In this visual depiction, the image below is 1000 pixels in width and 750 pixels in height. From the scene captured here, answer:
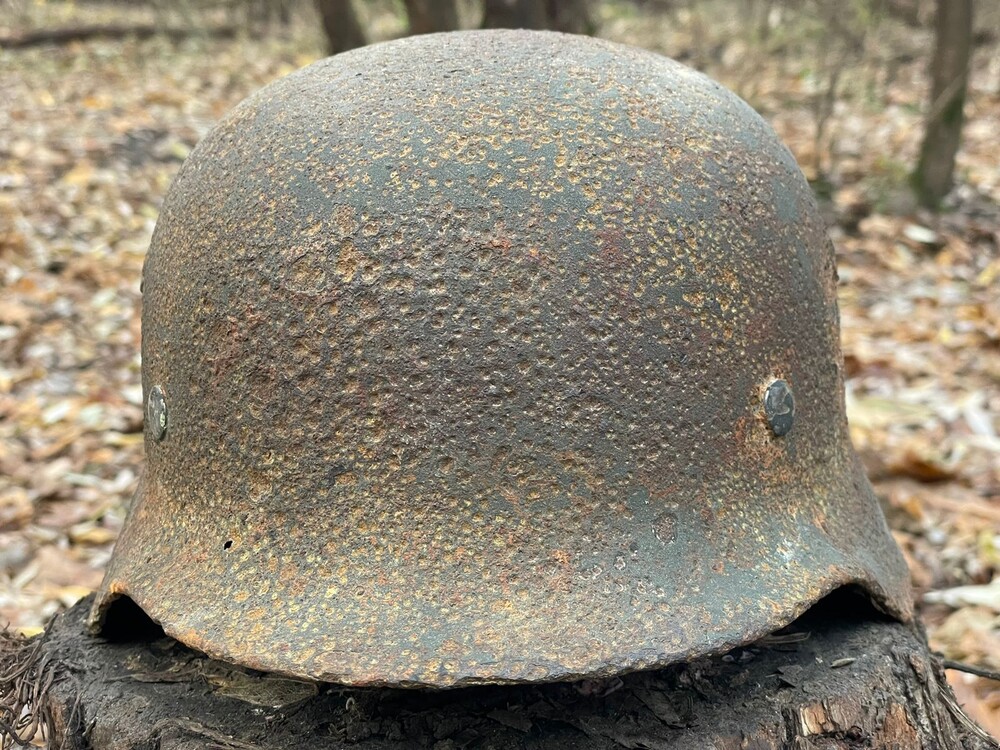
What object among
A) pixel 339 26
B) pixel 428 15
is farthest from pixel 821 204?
pixel 339 26

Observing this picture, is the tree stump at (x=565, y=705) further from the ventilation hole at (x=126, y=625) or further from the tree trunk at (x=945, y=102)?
the tree trunk at (x=945, y=102)

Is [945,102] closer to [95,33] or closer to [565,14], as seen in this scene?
[565,14]

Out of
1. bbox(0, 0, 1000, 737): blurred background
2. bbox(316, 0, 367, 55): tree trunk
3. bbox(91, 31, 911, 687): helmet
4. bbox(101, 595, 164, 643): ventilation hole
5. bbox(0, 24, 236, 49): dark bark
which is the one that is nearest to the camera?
bbox(91, 31, 911, 687): helmet

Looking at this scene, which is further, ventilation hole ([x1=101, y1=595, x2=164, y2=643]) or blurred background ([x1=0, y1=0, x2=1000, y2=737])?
blurred background ([x1=0, y1=0, x2=1000, y2=737])

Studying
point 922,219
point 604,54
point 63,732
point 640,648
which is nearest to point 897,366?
point 922,219

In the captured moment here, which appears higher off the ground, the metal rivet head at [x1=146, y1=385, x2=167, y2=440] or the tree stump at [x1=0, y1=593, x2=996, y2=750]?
the metal rivet head at [x1=146, y1=385, x2=167, y2=440]

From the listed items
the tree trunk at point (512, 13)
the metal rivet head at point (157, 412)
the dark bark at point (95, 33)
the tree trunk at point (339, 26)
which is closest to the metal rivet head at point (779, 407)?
the metal rivet head at point (157, 412)

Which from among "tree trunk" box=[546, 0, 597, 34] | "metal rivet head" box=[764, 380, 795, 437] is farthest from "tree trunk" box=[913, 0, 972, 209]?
"metal rivet head" box=[764, 380, 795, 437]

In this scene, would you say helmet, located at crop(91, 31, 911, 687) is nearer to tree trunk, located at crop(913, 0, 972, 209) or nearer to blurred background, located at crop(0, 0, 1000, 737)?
blurred background, located at crop(0, 0, 1000, 737)

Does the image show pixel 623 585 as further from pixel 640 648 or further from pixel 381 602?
pixel 381 602
